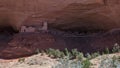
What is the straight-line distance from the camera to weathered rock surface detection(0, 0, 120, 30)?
9672mm

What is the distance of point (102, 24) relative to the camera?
10062mm

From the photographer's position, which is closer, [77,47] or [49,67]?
[49,67]

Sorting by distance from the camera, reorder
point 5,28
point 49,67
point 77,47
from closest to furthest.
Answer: point 49,67 < point 77,47 < point 5,28

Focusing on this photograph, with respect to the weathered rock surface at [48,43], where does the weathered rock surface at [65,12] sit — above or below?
above

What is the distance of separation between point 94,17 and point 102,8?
430 millimetres

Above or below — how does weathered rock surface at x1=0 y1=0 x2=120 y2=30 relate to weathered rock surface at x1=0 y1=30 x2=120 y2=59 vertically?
above

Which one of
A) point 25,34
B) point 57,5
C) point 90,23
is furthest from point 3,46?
point 90,23

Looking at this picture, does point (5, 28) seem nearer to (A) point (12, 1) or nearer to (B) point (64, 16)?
(A) point (12, 1)

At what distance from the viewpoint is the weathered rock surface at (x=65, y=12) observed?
9672 mm

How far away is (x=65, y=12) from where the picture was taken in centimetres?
984

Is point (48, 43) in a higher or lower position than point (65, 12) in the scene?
lower

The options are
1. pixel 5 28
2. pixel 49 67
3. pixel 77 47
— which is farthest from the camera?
pixel 5 28

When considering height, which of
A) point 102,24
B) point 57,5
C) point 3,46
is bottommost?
point 3,46

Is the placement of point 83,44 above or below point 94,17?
below
